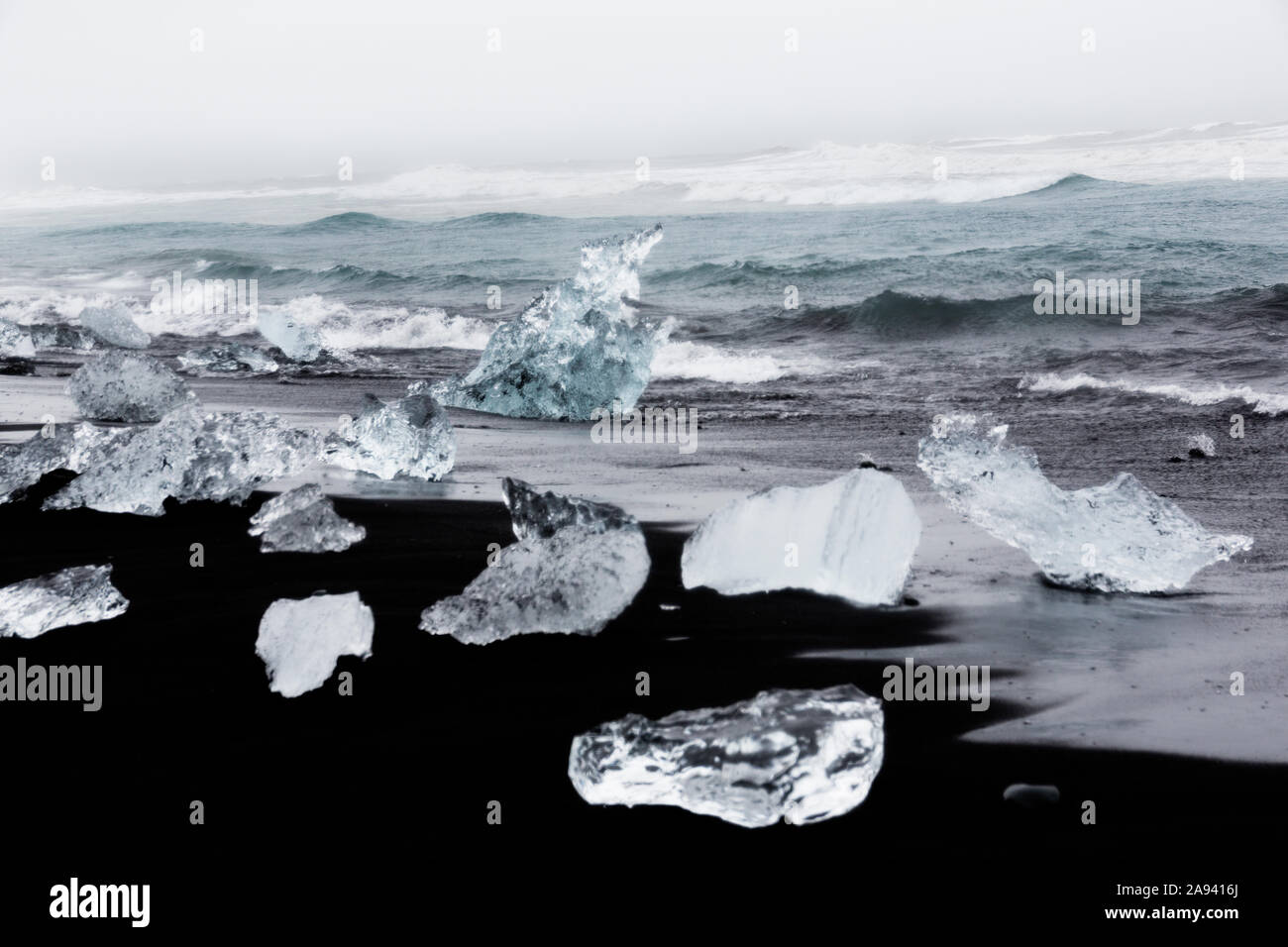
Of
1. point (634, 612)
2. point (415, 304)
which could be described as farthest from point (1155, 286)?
point (634, 612)

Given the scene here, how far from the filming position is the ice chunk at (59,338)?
483 inches

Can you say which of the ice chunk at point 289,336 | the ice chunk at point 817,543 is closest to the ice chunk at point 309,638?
the ice chunk at point 817,543

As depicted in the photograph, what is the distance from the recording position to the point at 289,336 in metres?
11.2

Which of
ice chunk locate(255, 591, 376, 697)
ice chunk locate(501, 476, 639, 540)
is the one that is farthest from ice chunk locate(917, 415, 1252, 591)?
ice chunk locate(255, 591, 376, 697)

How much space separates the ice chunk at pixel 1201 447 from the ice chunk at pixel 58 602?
5651 millimetres

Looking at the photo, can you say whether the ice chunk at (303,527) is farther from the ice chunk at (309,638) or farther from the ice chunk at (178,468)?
the ice chunk at (309,638)

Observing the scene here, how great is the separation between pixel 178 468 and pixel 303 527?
96 cm

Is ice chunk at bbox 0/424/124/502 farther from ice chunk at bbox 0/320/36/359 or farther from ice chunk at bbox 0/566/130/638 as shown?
ice chunk at bbox 0/320/36/359

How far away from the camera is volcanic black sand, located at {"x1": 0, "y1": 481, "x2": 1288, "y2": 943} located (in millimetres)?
1906

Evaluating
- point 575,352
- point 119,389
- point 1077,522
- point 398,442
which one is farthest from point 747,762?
point 119,389

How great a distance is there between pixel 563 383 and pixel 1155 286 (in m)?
10.3

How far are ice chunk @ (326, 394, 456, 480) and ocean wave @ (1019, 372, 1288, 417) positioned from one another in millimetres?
5623

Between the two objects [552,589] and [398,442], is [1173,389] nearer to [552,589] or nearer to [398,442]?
[398,442]
